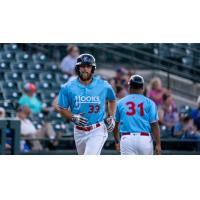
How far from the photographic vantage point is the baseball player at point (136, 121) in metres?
13.1

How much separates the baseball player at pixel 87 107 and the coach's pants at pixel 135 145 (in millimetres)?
258

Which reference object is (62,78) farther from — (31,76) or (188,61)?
(188,61)

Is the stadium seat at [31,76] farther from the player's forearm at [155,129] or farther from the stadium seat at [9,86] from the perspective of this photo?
the player's forearm at [155,129]

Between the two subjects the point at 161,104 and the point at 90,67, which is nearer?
the point at 90,67

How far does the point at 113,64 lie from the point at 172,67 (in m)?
1.23

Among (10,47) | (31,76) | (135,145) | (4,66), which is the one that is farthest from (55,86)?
(135,145)

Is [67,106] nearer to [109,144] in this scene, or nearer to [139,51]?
[109,144]

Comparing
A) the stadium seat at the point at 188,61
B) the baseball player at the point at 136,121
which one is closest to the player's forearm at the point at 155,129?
the baseball player at the point at 136,121

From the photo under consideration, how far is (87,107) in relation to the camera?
13109 mm

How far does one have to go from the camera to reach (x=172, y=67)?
21.6 metres

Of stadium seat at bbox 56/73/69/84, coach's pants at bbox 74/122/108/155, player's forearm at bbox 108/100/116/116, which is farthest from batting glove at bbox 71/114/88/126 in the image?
stadium seat at bbox 56/73/69/84

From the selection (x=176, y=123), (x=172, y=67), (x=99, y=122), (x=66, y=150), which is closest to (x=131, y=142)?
(x=99, y=122)

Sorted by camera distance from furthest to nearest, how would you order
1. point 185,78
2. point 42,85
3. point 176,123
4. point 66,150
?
1. point 185,78
2. point 42,85
3. point 176,123
4. point 66,150

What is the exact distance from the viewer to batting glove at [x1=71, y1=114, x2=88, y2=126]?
12.9m
